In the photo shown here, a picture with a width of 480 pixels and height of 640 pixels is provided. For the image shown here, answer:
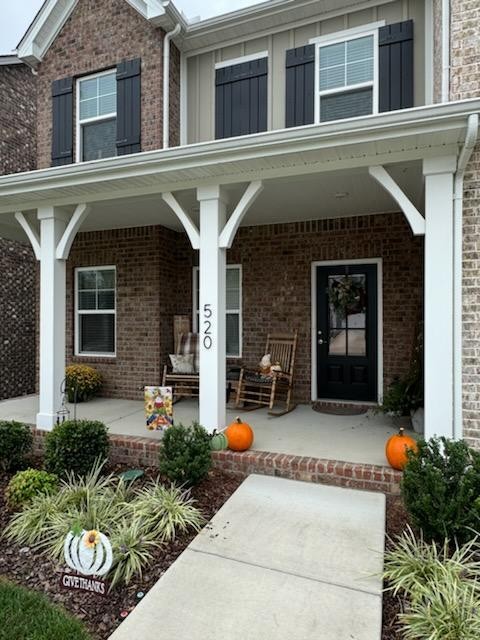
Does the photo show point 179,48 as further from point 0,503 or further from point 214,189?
point 0,503

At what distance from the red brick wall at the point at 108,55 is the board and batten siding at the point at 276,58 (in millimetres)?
273

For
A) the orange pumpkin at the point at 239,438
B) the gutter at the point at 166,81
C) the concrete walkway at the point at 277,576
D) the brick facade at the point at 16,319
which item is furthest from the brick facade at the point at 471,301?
the brick facade at the point at 16,319

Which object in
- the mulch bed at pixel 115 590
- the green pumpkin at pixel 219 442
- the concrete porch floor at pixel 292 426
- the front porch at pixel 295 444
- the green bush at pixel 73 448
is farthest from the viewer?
the concrete porch floor at pixel 292 426

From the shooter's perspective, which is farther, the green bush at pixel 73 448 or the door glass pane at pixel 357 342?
the door glass pane at pixel 357 342

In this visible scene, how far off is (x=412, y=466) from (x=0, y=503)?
3247 mm

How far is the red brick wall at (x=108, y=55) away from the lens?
5883 millimetres

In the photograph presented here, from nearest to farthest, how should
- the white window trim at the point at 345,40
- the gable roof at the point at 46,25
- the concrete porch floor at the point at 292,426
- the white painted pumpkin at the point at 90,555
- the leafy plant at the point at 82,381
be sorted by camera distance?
1. the white painted pumpkin at the point at 90,555
2. the concrete porch floor at the point at 292,426
3. the white window trim at the point at 345,40
4. the gable roof at the point at 46,25
5. the leafy plant at the point at 82,381

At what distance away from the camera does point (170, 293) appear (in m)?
6.82

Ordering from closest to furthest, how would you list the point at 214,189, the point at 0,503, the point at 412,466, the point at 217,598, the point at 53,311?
the point at 217,598, the point at 412,466, the point at 0,503, the point at 214,189, the point at 53,311

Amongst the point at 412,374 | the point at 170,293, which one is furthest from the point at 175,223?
the point at 412,374

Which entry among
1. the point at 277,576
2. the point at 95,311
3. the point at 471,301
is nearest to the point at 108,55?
the point at 95,311

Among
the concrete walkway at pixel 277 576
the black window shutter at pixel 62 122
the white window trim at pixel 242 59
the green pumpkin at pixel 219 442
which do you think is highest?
the white window trim at pixel 242 59

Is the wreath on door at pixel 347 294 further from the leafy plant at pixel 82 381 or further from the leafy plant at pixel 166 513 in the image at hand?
the leafy plant at pixel 82 381

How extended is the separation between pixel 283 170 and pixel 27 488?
3.45m
